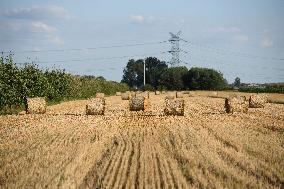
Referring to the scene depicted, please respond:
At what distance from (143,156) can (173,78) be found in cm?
11686

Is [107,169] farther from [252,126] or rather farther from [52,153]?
[252,126]

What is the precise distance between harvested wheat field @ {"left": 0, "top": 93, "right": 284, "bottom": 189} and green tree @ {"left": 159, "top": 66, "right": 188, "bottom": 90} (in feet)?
360

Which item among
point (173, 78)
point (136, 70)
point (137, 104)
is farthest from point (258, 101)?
point (136, 70)

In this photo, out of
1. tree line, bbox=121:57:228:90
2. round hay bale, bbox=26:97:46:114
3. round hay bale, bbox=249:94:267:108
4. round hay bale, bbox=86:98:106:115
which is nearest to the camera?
round hay bale, bbox=86:98:106:115

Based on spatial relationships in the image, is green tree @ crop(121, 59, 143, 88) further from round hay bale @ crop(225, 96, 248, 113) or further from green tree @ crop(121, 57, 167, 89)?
round hay bale @ crop(225, 96, 248, 113)

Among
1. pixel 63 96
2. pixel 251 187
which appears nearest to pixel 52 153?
pixel 251 187

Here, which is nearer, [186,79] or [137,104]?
[137,104]

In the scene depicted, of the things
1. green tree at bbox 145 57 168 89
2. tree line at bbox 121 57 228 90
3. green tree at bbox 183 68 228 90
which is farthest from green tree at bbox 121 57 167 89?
green tree at bbox 183 68 228 90

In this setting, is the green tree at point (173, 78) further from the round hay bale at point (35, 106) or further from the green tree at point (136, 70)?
the round hay bale at point (35, 106)

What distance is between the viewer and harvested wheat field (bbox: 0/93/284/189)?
824 cm

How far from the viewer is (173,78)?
12694cm

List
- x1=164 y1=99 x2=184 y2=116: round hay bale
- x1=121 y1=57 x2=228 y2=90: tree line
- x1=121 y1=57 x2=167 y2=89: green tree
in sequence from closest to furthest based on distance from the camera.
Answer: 1. x1=164 y1=99 x2=184 y2=116: round hay bale
2. x1=121 y1=57 x2=228 y2=90: tree line
3. x1=121 y1=57 x2=167 y2=89: green tree

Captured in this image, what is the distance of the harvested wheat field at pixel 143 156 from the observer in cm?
824

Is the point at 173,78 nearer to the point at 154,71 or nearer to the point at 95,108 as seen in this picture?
the point at 154,71
